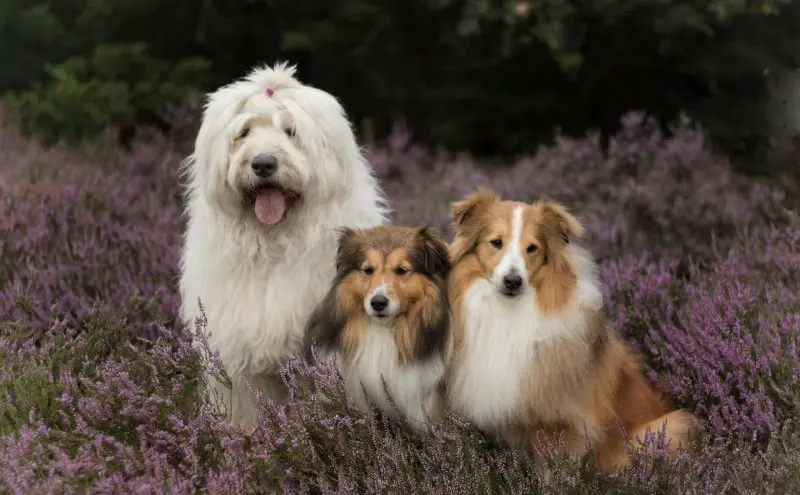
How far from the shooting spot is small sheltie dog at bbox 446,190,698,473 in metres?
3.47

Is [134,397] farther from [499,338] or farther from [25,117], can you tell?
[25,117]

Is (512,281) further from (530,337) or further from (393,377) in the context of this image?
(393,377)

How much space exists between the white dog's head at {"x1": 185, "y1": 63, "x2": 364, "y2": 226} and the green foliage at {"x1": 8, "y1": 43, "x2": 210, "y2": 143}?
14.1 ft

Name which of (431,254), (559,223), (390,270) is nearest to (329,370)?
(390,270)

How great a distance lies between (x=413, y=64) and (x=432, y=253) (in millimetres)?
5219

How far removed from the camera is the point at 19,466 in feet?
9.95

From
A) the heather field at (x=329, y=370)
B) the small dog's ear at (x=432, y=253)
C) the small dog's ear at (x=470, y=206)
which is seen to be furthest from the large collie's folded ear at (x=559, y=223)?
the heather field at (x=329, y=370)

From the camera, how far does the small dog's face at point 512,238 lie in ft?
11.1

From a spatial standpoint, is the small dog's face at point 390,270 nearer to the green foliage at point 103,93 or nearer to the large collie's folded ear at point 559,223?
the large collie's folded ear at point 559,223

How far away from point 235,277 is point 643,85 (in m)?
5.31

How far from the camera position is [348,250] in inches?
143

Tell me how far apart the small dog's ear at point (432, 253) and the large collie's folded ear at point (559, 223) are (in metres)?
0.43

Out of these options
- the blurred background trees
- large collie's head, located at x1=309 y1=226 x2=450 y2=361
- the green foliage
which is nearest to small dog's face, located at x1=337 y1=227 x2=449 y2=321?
large collie's head, located at x1=309 y1=226 x2=450 y2=361

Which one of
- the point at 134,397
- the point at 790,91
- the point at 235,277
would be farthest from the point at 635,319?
the point at 790,91
